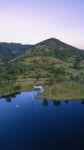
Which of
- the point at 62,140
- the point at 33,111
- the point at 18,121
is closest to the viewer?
the point at 62,140

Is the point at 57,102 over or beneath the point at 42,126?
over

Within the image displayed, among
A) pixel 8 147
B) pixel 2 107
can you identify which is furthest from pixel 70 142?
pixel 2 107

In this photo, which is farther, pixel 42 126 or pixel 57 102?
pixel 57 102

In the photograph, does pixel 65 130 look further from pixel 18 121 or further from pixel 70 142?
pixel 18 121

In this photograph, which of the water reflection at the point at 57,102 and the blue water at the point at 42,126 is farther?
the water reflection at the point at 57,102

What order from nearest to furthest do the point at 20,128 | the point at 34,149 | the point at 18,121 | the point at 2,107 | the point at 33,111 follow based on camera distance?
the point at 34,149
the point at 20,128
the point at 18,121
the point at 33,111
the point at 2,107

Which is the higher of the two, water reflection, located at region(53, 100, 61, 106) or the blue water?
water reflection, located at region(53, 100, 61, 106)

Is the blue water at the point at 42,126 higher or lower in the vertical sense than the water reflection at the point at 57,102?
lower

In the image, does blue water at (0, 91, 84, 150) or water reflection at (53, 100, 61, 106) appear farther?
water reflection at (53, 100, 61, 106)
